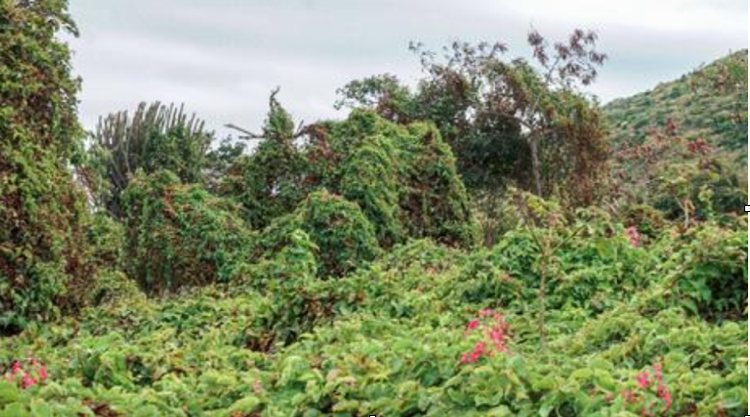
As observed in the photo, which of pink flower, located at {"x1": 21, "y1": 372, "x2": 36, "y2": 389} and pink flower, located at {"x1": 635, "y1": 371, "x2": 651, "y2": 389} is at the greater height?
pink flower, located at {"x1": 635, "y1": 371, "x2": 651, "y2": 389}

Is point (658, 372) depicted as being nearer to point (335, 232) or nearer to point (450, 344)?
point (450, 344)

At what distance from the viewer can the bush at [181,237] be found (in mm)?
13539

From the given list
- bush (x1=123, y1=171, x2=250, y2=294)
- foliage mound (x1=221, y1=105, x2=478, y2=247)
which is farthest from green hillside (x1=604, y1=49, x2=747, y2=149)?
bush (x1=123, y1=171, x2=250, y2=294)

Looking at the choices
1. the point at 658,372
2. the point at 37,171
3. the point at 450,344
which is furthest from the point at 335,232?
the point at 658,372

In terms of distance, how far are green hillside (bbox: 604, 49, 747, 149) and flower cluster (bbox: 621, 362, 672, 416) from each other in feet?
74.9

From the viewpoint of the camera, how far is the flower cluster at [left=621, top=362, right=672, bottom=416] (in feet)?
13.4

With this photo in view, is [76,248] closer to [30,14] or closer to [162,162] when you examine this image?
[30,14]

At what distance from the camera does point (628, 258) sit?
8461 mm

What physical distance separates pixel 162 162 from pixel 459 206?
10744mm

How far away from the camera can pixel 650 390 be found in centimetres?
422

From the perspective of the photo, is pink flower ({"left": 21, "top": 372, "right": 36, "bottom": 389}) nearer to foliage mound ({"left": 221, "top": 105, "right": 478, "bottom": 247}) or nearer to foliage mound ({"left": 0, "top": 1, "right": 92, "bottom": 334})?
foliage mound ({"left": 0, "top": 1, "right": 92, "bottom": 334})

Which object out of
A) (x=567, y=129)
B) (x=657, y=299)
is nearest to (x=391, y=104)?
(x=567, y=129)

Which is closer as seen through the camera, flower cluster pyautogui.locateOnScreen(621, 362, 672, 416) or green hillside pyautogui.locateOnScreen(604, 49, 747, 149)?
flower cluster pyautogui.locateOnScreen(621, 362, 672, 416)

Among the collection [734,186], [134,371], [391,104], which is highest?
[391,104]
